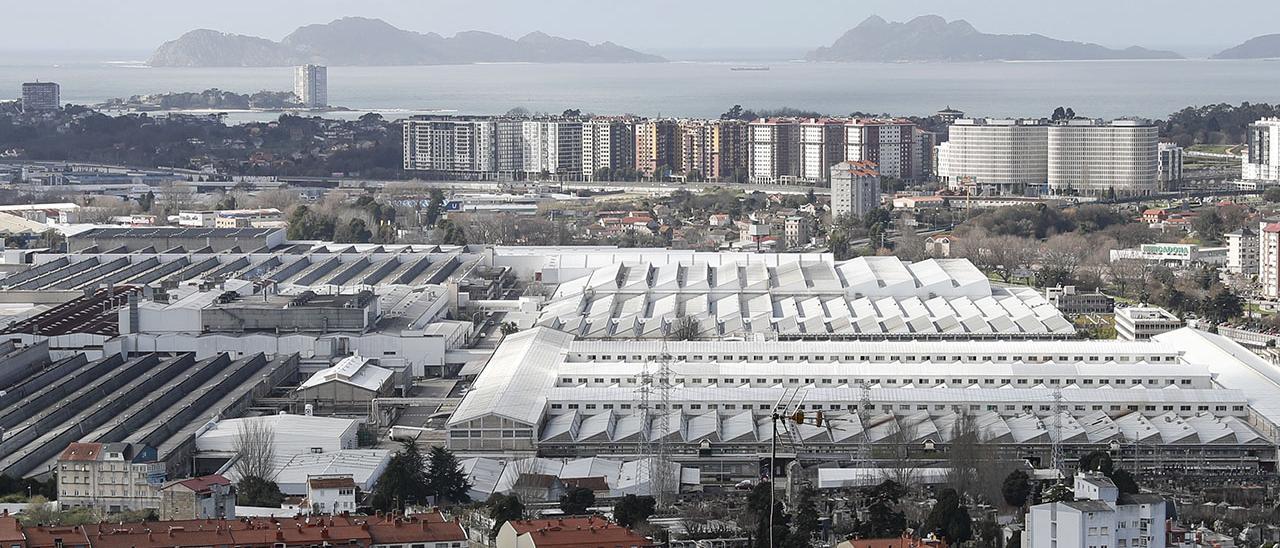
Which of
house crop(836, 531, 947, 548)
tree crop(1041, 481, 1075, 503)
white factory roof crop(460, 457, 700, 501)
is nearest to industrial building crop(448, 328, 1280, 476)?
white factory roof crop(460, 457, 700, 501)

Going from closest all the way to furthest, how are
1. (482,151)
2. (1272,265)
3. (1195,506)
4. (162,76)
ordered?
(1195,506) < (1272,265) < (482,151) < (162,76)

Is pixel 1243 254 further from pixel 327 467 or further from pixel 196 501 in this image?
pixel 196 501

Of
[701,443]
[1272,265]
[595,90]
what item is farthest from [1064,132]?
[595,90]

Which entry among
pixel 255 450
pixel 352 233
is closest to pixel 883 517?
pixel 255 450

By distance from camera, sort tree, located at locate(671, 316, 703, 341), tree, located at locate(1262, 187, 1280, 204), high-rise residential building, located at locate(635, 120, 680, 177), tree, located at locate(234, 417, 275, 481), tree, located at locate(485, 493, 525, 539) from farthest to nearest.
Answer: high-rise residential building, located at locate(635, 120, 680, 177), tree, located at locate(1262, 187, 1280, 204), tree, located at locate(671, 316, 703, 341), tree, located at locate(234, 417, 275, 481), tree, located at locate(485, 493, 525, 539)

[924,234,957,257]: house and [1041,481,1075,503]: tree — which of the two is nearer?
[1041,481,1075,503]: tree

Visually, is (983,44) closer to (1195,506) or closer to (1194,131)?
(1194,131)

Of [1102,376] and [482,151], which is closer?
[1102,376]

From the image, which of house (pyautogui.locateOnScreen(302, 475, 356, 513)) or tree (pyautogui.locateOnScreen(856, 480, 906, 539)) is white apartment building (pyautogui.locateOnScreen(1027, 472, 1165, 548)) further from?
house (pyautogui.locateOnScreen(302, 475, 356, 513))
